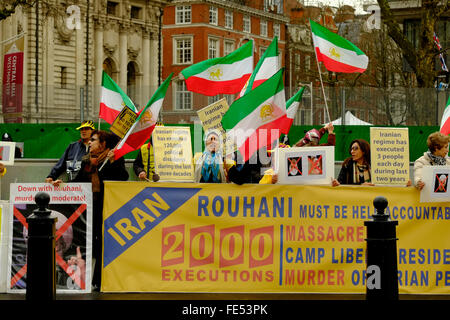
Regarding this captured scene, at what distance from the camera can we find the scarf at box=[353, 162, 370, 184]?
973 centimetres

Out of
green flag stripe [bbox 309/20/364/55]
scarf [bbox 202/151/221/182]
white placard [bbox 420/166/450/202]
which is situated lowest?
white placard [bbox 420/166/450/202]

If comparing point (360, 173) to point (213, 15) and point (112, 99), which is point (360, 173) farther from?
point (213, 15)

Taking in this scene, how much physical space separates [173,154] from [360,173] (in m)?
2.77

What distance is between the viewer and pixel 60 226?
27.9 ft

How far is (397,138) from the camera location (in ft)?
32.9

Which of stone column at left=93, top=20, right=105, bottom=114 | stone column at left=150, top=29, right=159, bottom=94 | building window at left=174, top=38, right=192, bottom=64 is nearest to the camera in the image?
stone column at left=93, top=20, right=105, bottom=114

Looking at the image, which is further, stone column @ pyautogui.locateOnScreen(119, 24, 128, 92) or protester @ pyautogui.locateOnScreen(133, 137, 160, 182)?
stone column @ pyautogui.locateOnScreen(119, 24, 128, 92)

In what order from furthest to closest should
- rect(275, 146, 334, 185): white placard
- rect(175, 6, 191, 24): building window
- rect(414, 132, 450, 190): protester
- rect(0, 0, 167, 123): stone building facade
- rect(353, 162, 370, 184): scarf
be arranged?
rect(175, 6, 191, 24): building window → rect(0, 0, 167, 123): stone building facade → rect(353, 162, 370, 184): scarf → rect(414, 132, 450, 190): protester → rect(275, 146, 334, 185): white placard

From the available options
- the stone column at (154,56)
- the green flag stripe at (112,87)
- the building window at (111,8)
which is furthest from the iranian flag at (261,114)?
the stone column at (154,56)

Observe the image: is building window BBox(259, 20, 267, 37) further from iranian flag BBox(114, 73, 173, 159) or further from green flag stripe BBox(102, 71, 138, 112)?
iranian flag BBox(114, 73, 173, 159)

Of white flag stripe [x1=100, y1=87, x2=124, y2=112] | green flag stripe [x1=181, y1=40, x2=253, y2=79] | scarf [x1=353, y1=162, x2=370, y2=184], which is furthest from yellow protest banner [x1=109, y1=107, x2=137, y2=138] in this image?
white flag stripe [x1=100, y1=87, x2=124, y2=112]

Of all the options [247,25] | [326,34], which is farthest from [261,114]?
[247,25]

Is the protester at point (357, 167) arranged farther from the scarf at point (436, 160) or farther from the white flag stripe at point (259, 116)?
the white flag stripe at point (259, 116)
